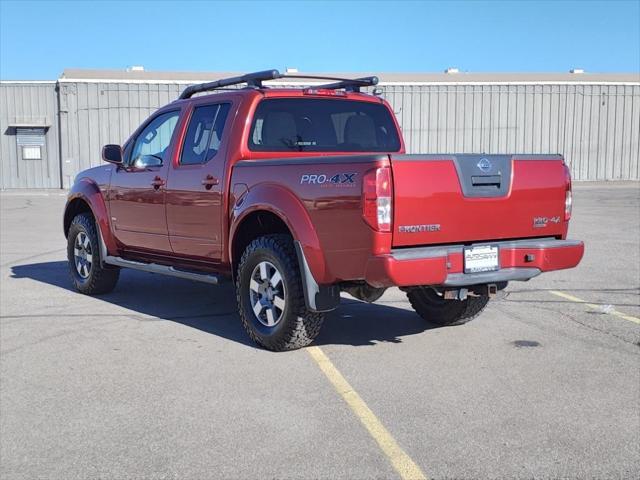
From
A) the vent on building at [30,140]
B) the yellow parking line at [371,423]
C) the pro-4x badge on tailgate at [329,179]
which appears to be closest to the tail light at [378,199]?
the pro-4x badge on tailgate at [329,179]

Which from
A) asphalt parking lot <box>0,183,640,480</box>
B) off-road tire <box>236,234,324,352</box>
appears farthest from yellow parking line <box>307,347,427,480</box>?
off-road tire <box>236,234,324,352</box>

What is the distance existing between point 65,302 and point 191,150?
2365mm

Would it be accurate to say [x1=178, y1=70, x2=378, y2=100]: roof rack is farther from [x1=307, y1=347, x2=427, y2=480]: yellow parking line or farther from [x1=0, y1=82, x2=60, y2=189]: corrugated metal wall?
[x1=0, y1=82, x2=60, y2=189]: corrugated metal wall

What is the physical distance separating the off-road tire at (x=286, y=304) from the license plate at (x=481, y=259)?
121 cm

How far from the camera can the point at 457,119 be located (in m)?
29.9

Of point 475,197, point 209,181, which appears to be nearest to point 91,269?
point 209,181

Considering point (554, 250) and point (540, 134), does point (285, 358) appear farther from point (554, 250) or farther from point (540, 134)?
point (540, 134)

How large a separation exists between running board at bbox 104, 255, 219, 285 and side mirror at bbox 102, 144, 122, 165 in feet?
3.39

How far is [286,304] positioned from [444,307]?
173 centimetres

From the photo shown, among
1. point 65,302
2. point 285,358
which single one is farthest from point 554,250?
point 65,302

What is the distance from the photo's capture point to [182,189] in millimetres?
6320

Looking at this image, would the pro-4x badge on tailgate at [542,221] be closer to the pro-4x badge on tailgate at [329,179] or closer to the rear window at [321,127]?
the pro-4x badge on tailgate at [329,179]

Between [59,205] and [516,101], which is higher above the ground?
[516,101]

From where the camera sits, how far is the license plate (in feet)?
16.0
